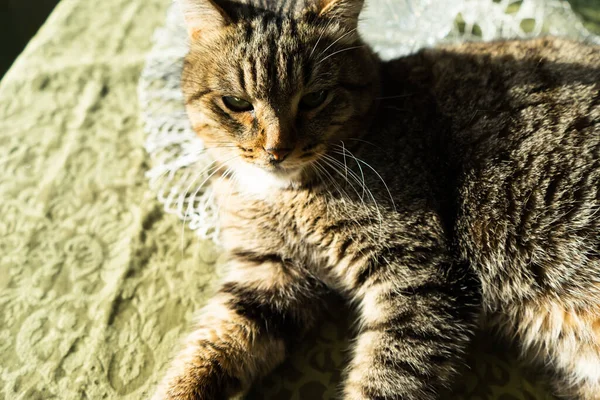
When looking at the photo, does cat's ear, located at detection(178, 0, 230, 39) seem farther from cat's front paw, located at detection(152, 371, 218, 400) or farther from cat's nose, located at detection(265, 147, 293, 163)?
cat's front paw, located at detection(152, 371, 218, 400)

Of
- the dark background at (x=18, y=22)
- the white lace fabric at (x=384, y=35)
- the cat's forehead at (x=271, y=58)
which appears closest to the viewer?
the cat's forehead at (x=271, y=58)

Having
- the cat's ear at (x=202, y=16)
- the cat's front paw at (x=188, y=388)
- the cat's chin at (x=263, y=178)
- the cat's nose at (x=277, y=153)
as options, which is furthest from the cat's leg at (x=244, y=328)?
the cat's ear at (x=202, y=16)

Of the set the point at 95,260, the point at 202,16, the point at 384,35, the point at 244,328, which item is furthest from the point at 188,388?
the point at 384,35

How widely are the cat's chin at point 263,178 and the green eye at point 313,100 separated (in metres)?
0.12

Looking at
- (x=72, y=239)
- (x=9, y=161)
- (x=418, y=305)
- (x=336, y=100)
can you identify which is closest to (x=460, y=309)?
(x=418, y=305)

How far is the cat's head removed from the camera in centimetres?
89

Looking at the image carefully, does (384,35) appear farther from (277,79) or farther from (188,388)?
(188,388)

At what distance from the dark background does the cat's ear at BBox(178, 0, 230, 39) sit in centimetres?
145

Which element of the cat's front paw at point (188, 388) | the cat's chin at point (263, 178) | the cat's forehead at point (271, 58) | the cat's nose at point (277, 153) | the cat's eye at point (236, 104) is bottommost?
the cat's front paw at point (188, 388)

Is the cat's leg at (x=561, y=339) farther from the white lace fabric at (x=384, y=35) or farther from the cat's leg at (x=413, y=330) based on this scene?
the white lace fabric at (x=384, y=35)

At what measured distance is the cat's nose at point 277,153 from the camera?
882 millimetres

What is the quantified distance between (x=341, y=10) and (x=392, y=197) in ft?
1.22

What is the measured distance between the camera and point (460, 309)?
932 mm

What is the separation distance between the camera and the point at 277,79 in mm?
881
